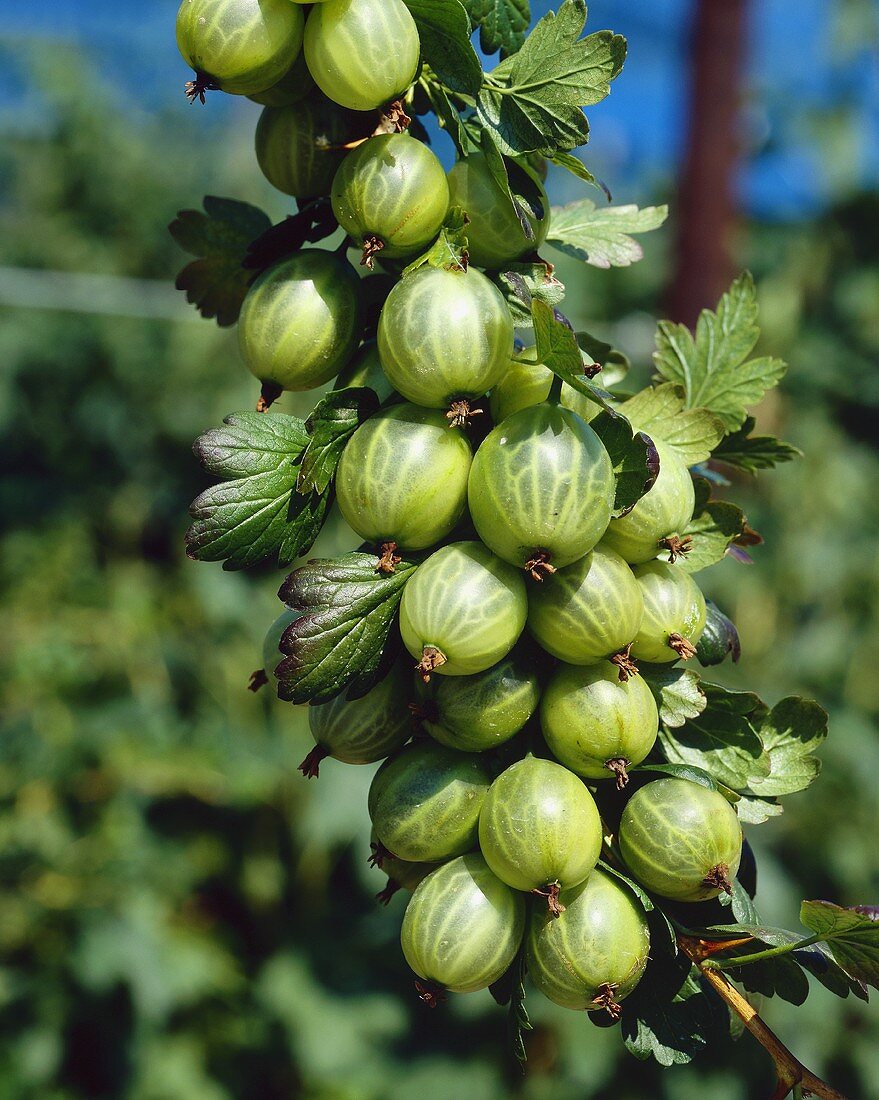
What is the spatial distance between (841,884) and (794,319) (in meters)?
1.78

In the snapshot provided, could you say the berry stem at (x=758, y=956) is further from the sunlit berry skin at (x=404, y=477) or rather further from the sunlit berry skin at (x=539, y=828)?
the sunlit berry skin at (x=404, y=477)

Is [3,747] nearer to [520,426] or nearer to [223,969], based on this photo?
[223,969]

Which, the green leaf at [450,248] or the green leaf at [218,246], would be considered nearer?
the green leaf at [450,248]

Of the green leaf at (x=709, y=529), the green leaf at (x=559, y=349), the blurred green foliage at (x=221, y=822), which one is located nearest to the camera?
the green leaf at (x=559, y=349)

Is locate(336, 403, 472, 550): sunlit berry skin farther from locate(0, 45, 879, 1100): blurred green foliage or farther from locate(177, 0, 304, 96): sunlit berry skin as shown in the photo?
locate(0, 45, 879, 1100): blurred green foliage

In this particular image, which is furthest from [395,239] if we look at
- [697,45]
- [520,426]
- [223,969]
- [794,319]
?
[794,319]

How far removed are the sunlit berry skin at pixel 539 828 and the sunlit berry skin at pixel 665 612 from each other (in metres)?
0.07

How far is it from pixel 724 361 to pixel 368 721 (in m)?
0.25

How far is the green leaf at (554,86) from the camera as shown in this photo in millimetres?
415

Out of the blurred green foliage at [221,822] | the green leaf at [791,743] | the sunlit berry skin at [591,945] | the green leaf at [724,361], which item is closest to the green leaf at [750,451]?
the green leaf at [724,361]

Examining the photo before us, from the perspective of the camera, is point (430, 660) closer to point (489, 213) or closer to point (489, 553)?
point (489, 553)

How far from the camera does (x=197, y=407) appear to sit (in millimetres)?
2812

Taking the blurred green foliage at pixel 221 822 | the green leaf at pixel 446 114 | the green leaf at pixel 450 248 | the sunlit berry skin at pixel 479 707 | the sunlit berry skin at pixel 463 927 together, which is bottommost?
the blurred green foliage at pixel 221 822

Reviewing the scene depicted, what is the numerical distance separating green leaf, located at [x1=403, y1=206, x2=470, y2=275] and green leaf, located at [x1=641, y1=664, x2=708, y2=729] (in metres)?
0.20
